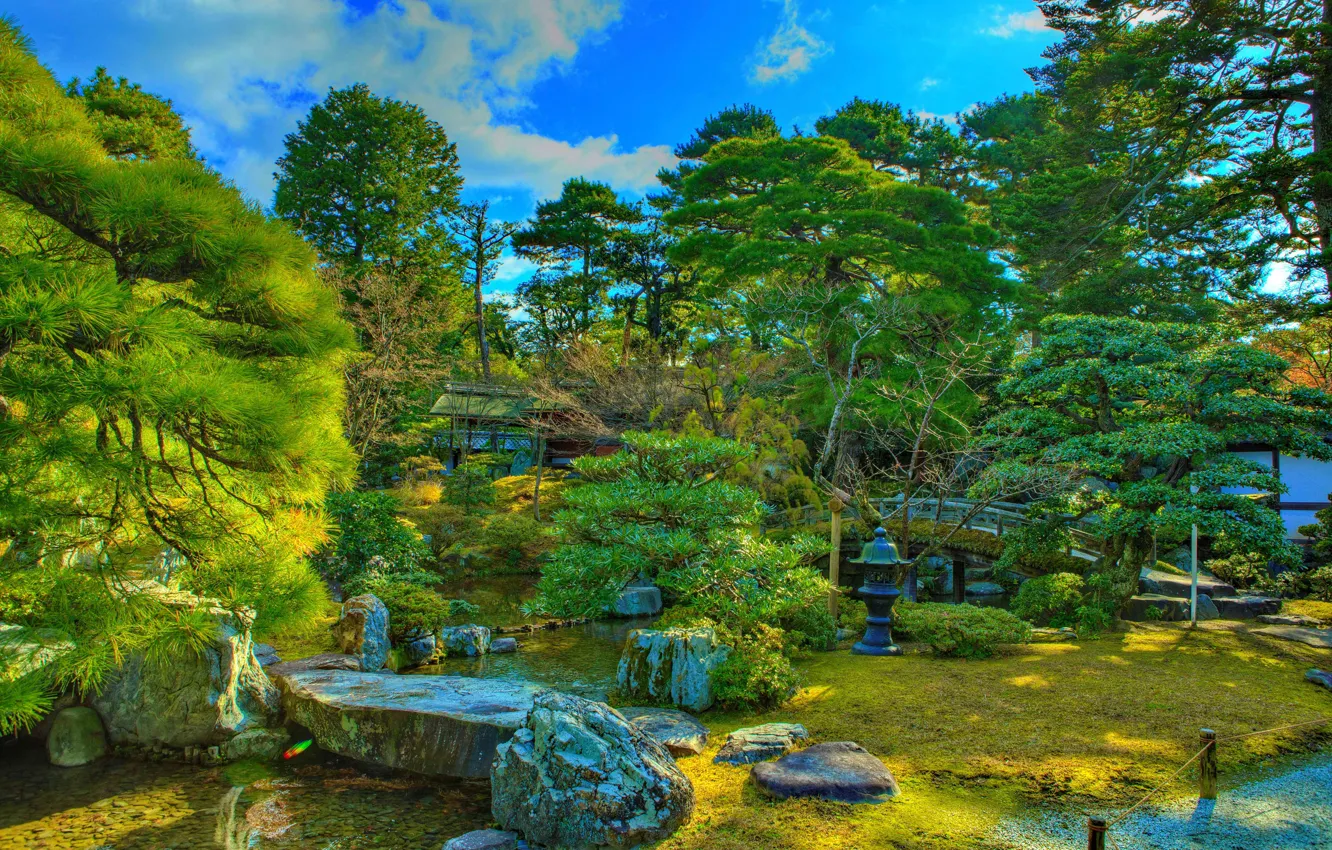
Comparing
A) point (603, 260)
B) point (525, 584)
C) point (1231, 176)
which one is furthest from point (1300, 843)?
point (603, 260)

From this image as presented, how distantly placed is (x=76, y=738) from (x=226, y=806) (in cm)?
158

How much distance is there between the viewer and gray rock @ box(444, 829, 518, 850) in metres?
3.69

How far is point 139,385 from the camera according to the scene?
2.69m

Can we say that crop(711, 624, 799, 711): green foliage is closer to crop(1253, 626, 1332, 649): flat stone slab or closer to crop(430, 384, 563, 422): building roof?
crop(1253, 626, 1332, 649): flat stone slab

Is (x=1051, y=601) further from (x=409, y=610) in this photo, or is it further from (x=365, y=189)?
(x=365, y=189)

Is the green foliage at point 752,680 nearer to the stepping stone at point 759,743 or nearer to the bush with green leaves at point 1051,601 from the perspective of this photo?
the stepping stone at point 759,743

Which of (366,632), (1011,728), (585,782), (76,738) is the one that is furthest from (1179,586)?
(76,738)

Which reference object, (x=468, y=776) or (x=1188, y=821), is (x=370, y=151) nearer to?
(x=468, y=776)

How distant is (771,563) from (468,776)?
282 centimetres

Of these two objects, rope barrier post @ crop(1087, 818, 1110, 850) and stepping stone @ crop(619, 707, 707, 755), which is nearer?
rope barrier post @ crop(1087, 818, 1110, 850)

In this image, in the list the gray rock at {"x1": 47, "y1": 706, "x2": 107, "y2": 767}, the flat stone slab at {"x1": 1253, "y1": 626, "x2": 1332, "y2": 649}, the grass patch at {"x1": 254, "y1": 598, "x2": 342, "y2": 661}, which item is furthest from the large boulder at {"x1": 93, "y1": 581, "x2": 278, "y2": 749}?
the flat stone slab at {"x1": 1253, "y1": 626, "x2": 1332, "y2": 649}

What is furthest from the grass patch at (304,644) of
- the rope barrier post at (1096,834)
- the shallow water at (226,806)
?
the rope barrier post at (1096,834)

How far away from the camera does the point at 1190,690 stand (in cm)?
602

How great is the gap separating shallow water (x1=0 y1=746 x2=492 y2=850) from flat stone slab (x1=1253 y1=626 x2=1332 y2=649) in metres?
8.46
